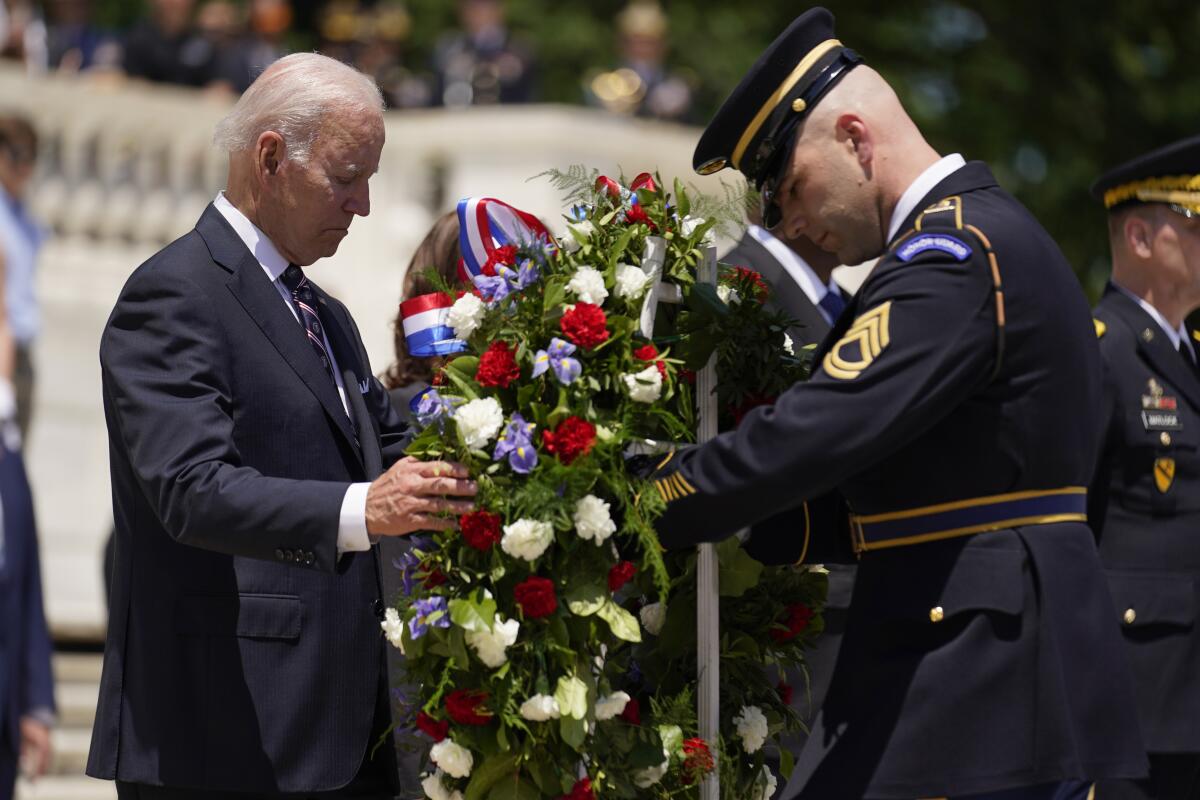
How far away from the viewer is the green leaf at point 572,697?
3494 millimetres

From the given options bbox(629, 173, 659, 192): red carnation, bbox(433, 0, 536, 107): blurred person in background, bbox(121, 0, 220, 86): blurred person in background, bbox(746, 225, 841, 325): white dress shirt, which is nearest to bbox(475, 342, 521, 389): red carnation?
bbox(629, 173, 659, 192): red carnation

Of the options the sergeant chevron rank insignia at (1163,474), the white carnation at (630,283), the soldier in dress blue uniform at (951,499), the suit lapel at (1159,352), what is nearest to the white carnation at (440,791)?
the soldier in dress blue uniform at (951,499)

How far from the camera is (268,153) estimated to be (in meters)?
3.85

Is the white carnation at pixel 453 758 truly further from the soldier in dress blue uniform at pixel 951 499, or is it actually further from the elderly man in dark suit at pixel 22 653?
the elderly man in dark suit at pixel 22 653

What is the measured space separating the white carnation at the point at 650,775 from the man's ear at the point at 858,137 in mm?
1223

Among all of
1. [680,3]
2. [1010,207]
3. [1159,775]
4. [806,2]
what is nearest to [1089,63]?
[806,2]

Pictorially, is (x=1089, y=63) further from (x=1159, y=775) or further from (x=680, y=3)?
(x=1159, y=775)

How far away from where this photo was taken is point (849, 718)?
3475mm

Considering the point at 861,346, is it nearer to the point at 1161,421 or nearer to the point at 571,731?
the point at 571,731

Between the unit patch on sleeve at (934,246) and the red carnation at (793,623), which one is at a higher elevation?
the unit patch on sleeve at (934,246)

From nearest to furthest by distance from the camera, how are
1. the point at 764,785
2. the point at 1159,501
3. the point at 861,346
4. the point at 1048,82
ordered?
1. the point at 861,346
2. the point at 764,785
3. the point at 1159,501
4. the point at 1048,82

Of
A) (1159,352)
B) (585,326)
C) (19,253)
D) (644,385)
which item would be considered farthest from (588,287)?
(19,253)

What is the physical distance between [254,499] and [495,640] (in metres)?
0.52

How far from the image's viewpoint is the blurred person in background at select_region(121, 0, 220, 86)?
13914mm
